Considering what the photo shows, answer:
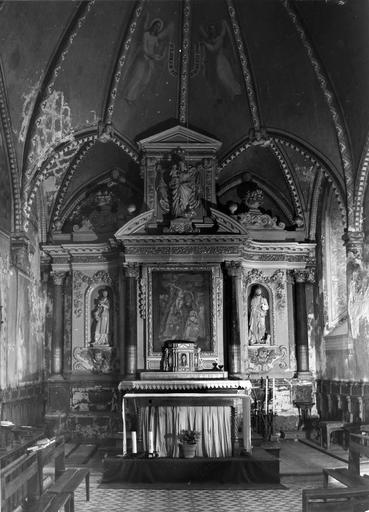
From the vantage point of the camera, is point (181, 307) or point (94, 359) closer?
point (181, 307)

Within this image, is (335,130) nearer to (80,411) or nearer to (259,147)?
(259,147)

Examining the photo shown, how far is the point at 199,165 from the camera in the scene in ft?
54.8

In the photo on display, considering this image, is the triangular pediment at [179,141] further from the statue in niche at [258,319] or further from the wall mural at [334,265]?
the statue in niche at [258,319]

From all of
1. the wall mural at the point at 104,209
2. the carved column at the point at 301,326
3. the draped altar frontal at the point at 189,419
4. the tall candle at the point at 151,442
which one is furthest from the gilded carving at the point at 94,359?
the tall candle at the point at 151,442

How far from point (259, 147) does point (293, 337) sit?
186 inches

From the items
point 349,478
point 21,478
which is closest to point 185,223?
point 349,478

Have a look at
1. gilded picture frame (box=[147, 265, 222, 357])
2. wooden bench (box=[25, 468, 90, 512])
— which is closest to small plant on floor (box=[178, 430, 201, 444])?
wooden bench (box=[25, 468, 90, 512])

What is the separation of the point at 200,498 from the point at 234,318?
20.7 feet

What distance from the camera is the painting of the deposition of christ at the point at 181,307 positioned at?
15.8 metres

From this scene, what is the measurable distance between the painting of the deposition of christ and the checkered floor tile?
5438 millimetres

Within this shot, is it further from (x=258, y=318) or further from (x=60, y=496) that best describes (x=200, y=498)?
(x=258, y=318)

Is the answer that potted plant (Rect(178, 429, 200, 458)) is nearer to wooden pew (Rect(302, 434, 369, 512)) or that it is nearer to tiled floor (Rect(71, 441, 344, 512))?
tiled floor (Rect(71, 441, 344, 512))

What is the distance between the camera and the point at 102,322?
661 inches

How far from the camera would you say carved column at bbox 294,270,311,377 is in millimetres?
16859
